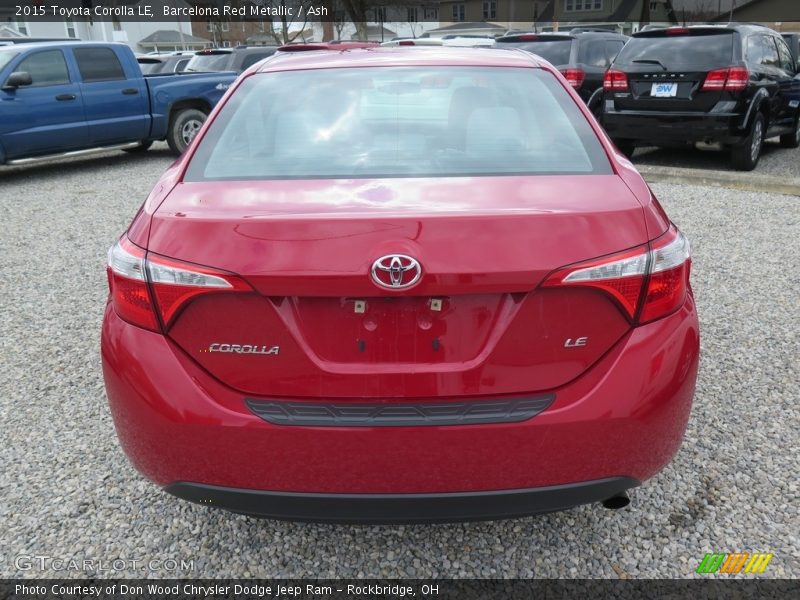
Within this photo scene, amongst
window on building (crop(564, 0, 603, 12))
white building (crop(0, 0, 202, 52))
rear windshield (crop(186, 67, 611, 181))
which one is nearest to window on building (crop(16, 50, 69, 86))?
rear windshield (crop(186, 67, 611, 181))

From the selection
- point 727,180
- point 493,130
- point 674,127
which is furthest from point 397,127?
point 674,127

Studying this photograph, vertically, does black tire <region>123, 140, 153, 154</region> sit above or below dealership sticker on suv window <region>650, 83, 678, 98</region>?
below

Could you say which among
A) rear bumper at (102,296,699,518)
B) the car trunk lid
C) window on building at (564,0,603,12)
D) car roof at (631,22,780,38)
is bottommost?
rear bumper at (102,296,699,518)

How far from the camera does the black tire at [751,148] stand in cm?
875

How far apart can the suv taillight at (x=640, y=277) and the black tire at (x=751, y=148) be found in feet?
25.7

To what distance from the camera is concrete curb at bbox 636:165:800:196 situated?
7863mm

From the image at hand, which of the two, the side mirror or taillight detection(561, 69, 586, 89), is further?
taillight detection(561, 69, 586, 89)

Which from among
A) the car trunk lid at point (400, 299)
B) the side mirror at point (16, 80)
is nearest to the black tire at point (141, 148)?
the side mirror at point (16, 80)

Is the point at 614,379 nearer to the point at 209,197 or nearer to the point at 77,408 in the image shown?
the point at 209,197

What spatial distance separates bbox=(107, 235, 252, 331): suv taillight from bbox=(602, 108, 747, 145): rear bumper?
8.09 meters

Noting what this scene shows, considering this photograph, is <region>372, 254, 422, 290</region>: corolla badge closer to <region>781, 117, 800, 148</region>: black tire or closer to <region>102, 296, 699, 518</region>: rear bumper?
<region>102, 296, 699, 518</region>: rear bumper

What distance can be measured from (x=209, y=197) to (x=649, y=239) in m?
1.26

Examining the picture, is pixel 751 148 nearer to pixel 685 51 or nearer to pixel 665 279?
pixel 685 51

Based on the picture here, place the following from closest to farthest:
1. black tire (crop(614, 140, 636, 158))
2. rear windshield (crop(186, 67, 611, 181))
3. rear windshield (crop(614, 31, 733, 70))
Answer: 1. rear windshield (crop(186, 67, 611, 181))
2. rear windshield (crop(614, 31, 733, 70))
3. black tire (crop(614, 140, 636, 158))
